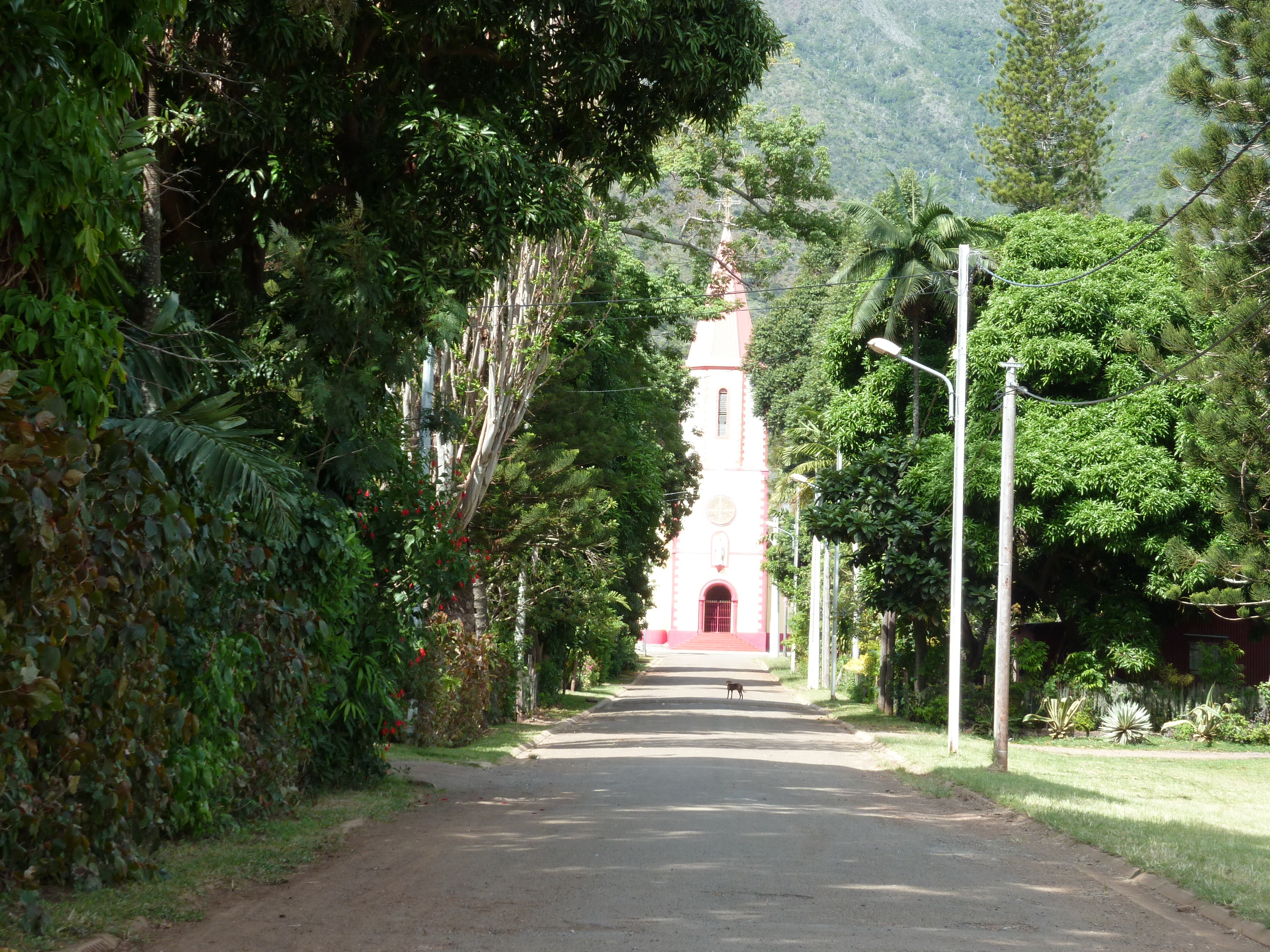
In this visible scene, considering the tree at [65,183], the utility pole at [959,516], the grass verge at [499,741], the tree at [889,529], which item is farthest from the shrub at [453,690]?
the tree at [65,183]

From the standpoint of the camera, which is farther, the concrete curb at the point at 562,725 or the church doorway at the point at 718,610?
the church doorway at the point at 718,610

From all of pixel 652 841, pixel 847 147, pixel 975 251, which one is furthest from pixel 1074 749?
pixel 847 147

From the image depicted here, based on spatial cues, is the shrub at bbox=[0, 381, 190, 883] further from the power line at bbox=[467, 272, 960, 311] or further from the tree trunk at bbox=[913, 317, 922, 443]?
the tree trunk at bbox=[913, 317, 922, 443]

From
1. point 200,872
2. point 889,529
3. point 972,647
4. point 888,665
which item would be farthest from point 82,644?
point 888,665

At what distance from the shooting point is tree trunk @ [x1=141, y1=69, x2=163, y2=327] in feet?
34.4

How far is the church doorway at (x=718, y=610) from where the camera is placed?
85.5 metres

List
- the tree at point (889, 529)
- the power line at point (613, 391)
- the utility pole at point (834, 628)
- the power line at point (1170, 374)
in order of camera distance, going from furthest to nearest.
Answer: the utility pole at point (834, 628) → the power line at point (613, 391) → the tree at point (889, 529) → the power line at point (1170, 374)

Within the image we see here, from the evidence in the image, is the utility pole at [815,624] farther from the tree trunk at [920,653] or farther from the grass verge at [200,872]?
the grass verge at [200,872]

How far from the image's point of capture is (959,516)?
2177 cm

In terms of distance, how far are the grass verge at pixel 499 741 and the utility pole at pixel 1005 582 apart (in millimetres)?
7078

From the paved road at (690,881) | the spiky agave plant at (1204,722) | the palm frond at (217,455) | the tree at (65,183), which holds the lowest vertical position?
the spiky agave plant at (1204,722)

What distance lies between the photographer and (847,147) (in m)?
138

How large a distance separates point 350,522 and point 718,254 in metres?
22.1

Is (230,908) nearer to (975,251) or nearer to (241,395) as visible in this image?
(241,395)
